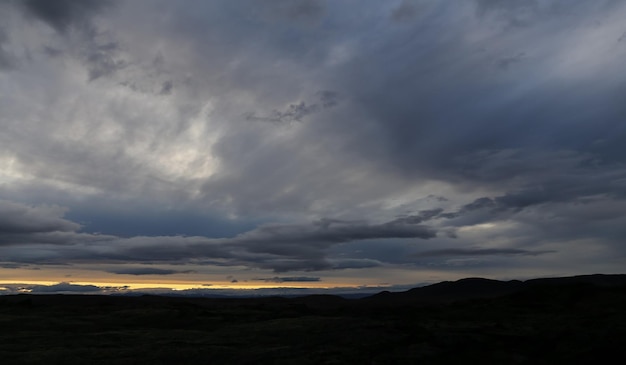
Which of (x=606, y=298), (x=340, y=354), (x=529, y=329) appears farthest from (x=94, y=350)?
(x=606, y=298)

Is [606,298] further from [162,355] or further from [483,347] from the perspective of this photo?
[162,355]

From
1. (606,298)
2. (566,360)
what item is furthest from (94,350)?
(606,298)

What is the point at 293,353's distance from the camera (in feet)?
94.6

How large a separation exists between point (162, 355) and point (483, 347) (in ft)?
64.1

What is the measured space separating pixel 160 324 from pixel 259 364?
28.7 meters

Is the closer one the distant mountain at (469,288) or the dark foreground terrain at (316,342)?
the dark foreground terrain at (316,342)

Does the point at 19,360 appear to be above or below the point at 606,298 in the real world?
below

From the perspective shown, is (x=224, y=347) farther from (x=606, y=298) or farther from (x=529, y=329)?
(x=606, y=298)

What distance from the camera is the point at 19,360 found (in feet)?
90.9

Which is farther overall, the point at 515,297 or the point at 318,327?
the point at 515,297

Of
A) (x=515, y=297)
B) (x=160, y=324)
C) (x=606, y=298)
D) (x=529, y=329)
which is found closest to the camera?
(x=529, y=329)

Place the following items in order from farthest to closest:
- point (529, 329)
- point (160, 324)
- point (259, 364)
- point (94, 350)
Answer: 1. point (160, 324)
2. point (529, 329)
3. point (94, 350)
4. point (259, 364)

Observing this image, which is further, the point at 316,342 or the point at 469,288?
the point at 469,288

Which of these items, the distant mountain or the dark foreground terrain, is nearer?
the dark foreground terrain
